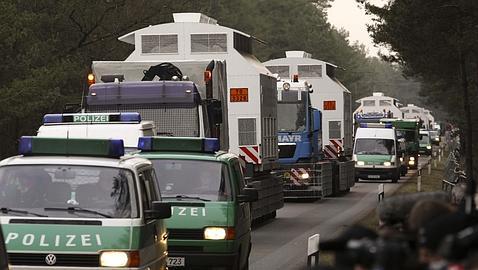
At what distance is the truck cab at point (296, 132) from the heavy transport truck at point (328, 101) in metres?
3.69

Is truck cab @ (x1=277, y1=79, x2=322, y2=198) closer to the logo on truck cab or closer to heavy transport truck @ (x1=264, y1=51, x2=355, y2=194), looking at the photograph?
the logo on truck cab

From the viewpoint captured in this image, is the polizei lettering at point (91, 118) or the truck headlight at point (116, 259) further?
the polizei lettering at point (91, 118)

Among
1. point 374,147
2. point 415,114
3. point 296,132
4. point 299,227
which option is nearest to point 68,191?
point 299,227

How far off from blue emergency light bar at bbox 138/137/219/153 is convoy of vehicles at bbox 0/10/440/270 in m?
0.02

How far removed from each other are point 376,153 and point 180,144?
3956 centimetres

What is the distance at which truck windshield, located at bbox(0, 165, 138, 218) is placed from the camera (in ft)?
39.6

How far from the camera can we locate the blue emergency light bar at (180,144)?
16.5 metres

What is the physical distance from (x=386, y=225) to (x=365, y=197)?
37.6 metres

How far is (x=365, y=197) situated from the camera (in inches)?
1702

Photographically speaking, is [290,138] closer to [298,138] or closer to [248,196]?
[298,138]

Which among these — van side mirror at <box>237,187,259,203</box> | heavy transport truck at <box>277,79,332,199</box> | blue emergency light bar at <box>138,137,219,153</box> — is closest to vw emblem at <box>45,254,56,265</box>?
van side mirror at <box>237,187,259,203</box>

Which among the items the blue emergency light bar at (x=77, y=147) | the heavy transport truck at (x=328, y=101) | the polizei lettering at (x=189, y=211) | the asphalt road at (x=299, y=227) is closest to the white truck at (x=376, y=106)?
the heavy transport truck at (x=328, y=101)

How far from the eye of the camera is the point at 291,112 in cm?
3838

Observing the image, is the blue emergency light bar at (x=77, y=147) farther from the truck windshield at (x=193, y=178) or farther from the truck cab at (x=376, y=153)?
the truck cab at (x=376, y=153)
